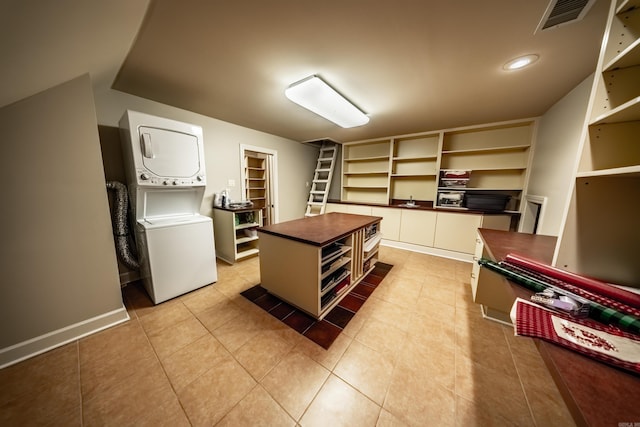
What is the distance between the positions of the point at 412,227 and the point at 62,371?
160 inches

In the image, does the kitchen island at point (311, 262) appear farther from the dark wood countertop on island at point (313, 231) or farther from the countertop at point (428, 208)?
the countertop at point (428, 208)

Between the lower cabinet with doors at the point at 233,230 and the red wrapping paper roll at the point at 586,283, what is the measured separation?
2796 millimetres

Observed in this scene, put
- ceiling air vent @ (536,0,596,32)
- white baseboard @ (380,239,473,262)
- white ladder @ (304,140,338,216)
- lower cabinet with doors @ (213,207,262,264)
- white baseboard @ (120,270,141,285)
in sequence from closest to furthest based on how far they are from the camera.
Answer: ceiling air vent @ (536,0,596,32) → white baseboard @ (120,270,141,285) → lower cabinet with doors @ (213,207,262,264) → white baseboard @ (380,239,473,262) → white ladder @ (304,140,338,216)

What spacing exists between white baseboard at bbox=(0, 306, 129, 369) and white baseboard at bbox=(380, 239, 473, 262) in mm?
3728

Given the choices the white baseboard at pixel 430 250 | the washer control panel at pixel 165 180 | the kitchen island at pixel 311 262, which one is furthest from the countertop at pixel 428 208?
the washer control panel at pixel 165 180

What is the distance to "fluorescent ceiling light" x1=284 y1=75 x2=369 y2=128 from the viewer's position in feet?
5.68

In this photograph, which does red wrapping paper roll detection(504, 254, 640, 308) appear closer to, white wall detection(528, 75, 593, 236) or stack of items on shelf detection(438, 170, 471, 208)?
white wall detection(528, 75, 593, 236)

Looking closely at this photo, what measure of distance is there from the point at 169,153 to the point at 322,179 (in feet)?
10.3

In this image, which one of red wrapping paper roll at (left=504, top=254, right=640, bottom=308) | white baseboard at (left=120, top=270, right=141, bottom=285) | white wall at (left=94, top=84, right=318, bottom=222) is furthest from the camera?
white baseboard at (left=120, top=270, right=141, bottom=285)

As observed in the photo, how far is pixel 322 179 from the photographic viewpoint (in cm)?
466

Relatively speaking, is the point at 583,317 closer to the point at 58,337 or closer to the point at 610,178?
the point at 610,178

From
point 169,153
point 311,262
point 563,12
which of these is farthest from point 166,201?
point 563,12

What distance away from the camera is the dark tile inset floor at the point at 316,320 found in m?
1.58

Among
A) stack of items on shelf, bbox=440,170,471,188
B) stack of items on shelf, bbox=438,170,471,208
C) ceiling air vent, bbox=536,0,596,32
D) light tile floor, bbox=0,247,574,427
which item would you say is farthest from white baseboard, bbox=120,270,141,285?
stack of items on shelf, bbox=440,170,471,188
